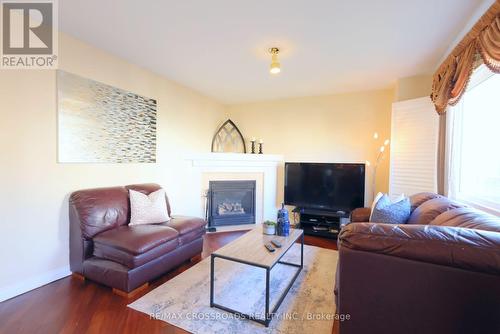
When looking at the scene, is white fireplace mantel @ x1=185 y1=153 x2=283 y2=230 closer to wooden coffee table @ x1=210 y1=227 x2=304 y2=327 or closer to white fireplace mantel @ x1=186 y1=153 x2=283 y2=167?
white fireplace mantel @ x1=186 y1=153 x2=283 y2=167

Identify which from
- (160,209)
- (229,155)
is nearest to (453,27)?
(229,155)

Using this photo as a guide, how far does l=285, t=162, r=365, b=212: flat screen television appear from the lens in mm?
3609

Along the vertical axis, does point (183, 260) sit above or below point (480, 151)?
below

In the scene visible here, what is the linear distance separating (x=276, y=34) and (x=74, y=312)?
2977 millimetres

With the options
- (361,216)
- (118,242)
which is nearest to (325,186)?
(361,216)

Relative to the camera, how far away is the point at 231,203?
427 cm

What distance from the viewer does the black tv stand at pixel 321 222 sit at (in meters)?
3.69

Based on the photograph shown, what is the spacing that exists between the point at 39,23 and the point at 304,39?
2531mm

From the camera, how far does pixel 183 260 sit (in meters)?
2.59

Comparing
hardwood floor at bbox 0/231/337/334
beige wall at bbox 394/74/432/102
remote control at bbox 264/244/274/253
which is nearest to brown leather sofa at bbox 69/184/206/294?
hardwood floor at bbox 0/231/337/334

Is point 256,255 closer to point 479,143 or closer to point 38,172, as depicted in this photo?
point 38,172

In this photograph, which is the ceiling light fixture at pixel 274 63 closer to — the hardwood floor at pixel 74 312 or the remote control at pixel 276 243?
the remote control at pixel 276 243

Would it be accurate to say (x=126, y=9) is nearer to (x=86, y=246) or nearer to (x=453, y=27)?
(x=86, y=246)

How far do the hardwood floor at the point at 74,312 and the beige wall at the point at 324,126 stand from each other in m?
3.17
